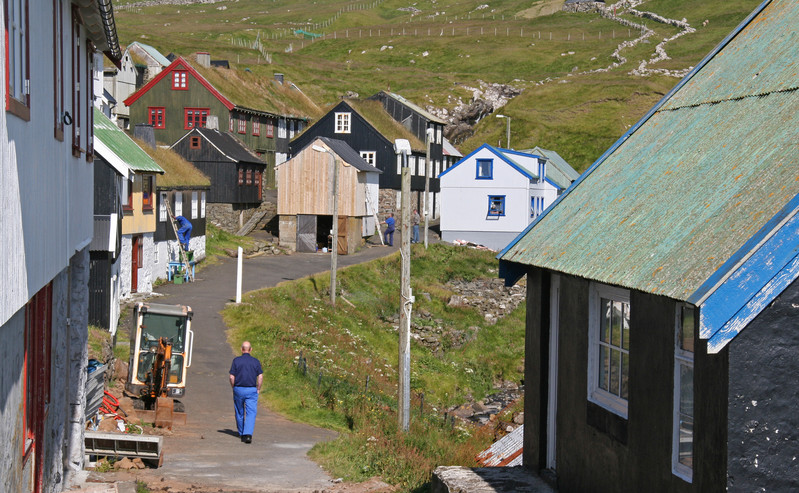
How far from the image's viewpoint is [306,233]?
52.3 metres

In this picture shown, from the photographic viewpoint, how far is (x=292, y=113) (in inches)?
2933

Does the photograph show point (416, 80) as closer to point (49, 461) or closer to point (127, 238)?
point (127, 238)

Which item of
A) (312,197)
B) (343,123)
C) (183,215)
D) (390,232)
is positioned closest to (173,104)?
(343,123)

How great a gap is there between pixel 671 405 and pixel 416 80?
112m

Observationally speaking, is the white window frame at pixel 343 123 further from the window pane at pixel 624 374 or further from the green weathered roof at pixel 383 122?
the window pane at pixel 624 374

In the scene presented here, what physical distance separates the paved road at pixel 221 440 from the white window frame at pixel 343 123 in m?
32.4

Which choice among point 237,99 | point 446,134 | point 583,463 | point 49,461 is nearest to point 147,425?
point 49,461

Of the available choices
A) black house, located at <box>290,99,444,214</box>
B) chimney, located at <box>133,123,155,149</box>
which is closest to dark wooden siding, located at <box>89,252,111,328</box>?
chimney, located at <box>133,123,155,149</box>

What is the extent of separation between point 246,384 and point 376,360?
15.5 metres

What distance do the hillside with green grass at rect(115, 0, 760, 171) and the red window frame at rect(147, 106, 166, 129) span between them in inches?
240

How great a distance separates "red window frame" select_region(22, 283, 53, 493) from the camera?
9852mm

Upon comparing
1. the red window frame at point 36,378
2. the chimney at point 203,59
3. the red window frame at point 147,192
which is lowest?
the red window frame at point 36,378

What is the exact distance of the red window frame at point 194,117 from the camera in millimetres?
63656

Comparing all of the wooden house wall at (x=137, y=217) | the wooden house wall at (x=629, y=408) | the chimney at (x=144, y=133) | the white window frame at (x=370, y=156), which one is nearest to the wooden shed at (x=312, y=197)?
the chimney at (x=144, y=133)
